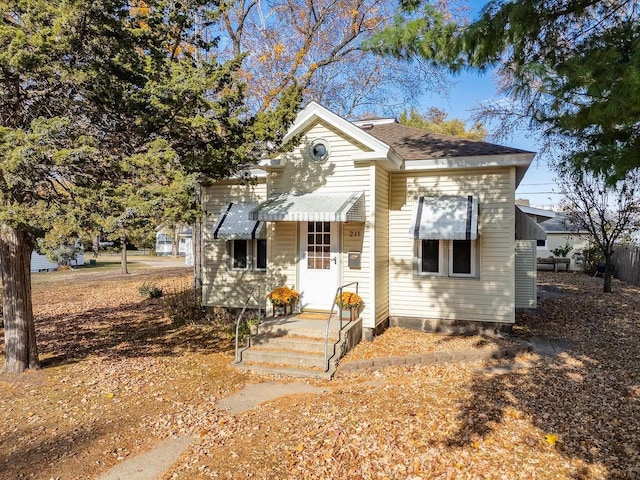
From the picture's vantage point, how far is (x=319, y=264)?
10.0 meters

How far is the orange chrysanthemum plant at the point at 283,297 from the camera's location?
9.68 m

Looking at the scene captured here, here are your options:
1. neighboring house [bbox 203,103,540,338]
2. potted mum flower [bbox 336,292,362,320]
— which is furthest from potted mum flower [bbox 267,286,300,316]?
potted mum flower [bbox 336,292,362,320]

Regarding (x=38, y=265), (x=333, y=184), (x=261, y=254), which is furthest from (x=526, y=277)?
(x=38, y=265)

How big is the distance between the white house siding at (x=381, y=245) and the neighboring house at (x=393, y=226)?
0.03 m

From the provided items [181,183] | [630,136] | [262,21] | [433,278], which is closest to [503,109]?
[433,278]

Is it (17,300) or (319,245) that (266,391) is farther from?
(17,300)

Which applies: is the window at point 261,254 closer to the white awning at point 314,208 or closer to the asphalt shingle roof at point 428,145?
the white awning at point 314,208

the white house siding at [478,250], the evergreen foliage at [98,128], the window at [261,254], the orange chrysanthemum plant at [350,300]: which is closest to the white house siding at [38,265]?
the window at [261,254]

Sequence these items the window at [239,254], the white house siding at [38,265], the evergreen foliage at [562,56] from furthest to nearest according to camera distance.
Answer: the white house siding at [38,265] → the window at [239,254] → the evergreen foliage at [562,56]

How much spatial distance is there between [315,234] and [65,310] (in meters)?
9.82

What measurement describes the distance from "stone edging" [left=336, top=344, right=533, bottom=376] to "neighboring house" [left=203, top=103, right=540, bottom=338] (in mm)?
1593

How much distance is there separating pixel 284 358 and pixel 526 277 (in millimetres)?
8675

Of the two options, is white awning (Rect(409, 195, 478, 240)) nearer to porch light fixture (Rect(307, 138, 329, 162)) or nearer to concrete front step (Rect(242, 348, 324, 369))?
porch light fixture (Rect(307, 138, 329, 162))

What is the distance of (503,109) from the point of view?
1045cm
